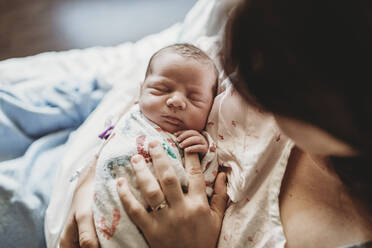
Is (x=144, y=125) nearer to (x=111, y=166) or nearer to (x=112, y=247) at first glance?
(x=111, y=166)

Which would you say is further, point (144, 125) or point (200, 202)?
point (144, 125)

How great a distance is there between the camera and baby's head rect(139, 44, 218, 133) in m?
0.92

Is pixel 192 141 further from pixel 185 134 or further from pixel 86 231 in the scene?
pixel 86 231

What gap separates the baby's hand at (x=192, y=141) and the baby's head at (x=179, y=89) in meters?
0.04

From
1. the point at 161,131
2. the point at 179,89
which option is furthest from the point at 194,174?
the point at 179,89

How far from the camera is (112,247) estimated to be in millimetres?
735

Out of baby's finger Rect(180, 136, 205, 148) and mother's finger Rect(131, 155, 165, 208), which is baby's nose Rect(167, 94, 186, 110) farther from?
mother's finger Rect(131, 155, 165, 208)

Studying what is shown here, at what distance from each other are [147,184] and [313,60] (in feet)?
1.55

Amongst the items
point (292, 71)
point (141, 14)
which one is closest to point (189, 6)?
point (141, 14)

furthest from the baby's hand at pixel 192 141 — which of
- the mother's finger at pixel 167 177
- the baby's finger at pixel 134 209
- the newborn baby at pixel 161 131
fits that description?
the baby's finger at pixel 134 209

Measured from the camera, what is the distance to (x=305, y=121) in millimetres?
494

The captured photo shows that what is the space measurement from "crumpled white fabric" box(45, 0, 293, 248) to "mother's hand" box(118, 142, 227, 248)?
0.05m

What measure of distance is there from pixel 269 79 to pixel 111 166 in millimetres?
491

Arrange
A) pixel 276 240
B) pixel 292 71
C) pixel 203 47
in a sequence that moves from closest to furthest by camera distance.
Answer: pixel 292 71 < pixel 276 240 < pixel 203 47
